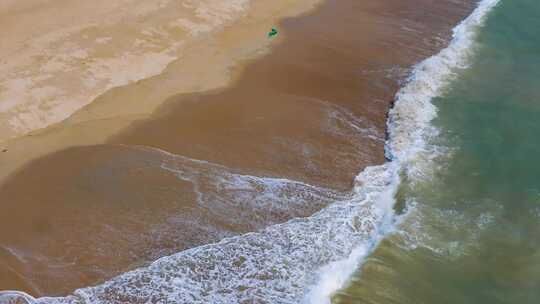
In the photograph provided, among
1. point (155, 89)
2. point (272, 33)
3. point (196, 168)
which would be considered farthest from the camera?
point (272, 33)

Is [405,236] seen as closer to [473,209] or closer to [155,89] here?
[473,209]

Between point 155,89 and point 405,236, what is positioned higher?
point 155,89

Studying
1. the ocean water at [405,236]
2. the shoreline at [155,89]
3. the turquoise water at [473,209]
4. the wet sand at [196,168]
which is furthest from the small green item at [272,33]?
the turquoise water at [473,209]

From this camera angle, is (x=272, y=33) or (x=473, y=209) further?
(x=272, y=33)

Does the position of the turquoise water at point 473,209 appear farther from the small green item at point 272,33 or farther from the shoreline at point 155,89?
the shoreline at point 155,89

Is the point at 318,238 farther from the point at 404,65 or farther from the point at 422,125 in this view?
the point at 404,65

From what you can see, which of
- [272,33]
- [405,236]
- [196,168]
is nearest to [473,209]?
[405,236]

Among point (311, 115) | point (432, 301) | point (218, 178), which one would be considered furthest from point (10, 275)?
point (311, 115)
